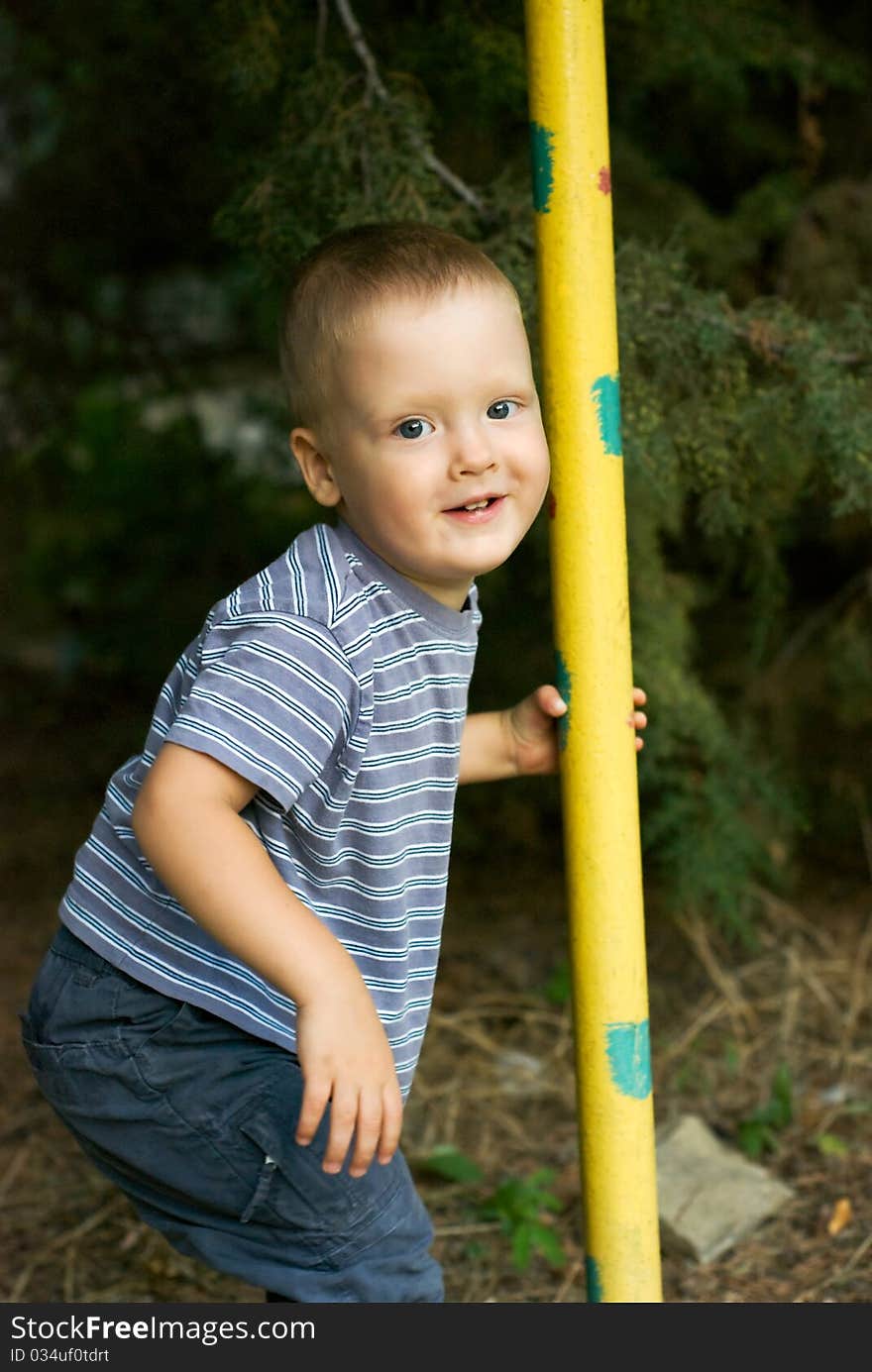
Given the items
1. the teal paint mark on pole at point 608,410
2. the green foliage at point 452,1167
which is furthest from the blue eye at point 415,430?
the green foliage at point 452,1167

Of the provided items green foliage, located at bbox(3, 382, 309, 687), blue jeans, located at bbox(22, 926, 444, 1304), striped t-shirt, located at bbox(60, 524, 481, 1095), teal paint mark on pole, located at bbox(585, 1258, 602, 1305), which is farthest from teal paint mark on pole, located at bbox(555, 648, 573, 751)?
green foliage, located at bbox(3, 382, 309, 687)

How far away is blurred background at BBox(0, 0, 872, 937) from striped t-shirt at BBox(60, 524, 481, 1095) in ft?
1.65

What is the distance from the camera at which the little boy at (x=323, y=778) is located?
159 cm

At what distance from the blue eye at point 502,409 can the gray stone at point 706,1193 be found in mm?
1500

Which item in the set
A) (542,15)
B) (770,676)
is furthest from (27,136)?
(542,15)

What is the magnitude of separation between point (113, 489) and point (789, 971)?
3.43 m

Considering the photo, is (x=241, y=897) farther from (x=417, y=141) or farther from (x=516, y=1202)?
(x=516, y=1202)

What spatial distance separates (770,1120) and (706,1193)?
287 millimetres

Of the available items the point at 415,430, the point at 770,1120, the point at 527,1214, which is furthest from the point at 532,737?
the point at 770,1120

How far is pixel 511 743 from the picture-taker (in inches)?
77.5

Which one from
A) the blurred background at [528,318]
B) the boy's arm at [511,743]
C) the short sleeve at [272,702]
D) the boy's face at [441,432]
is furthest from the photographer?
the blurred background at [528,318]

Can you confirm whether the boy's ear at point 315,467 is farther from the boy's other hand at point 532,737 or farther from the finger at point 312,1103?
the finger at point 312,1103

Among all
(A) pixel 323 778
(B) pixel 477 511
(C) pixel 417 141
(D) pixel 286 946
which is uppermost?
(C) pixel 417 141

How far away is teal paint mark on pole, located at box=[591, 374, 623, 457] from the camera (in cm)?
171
